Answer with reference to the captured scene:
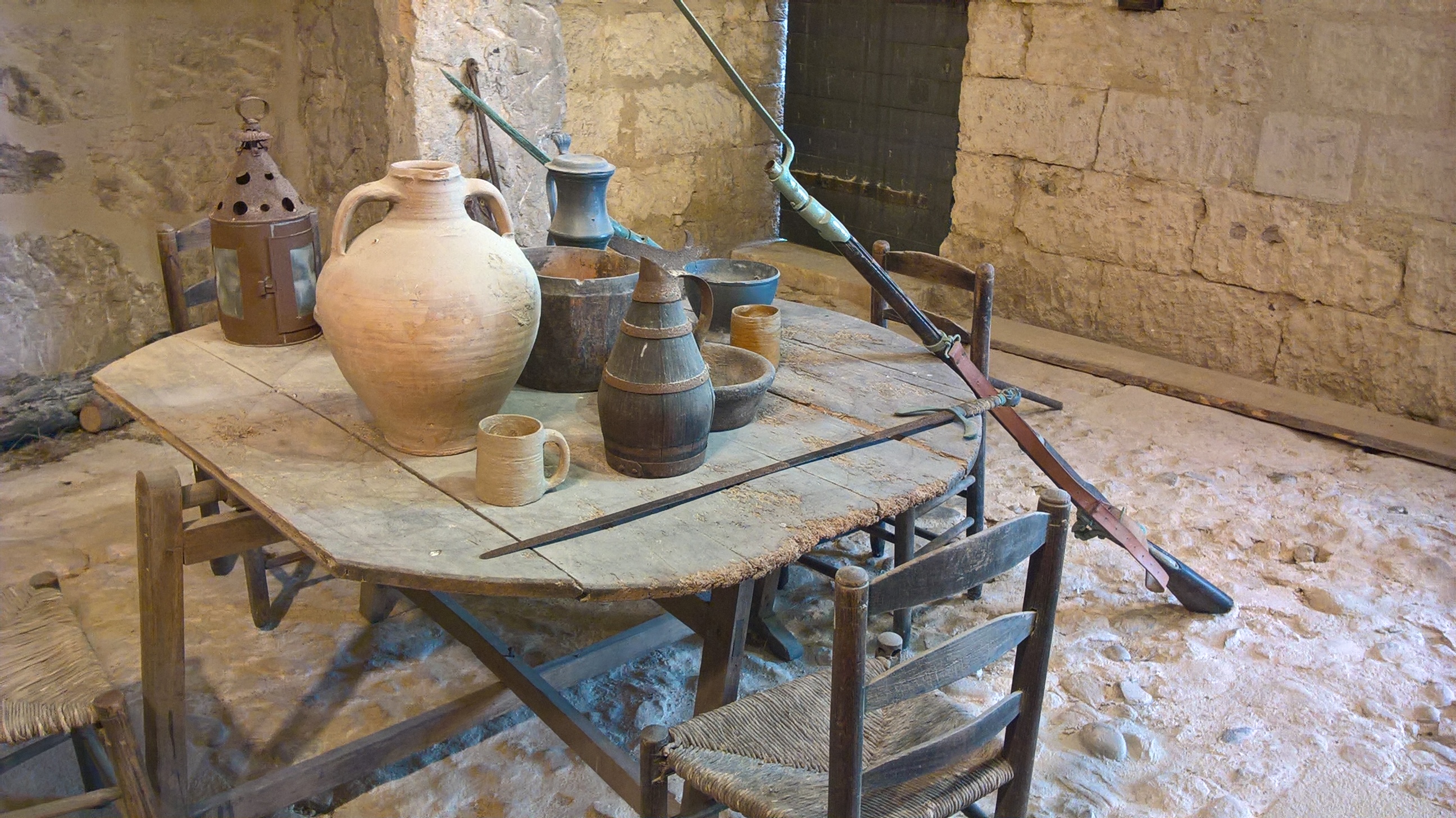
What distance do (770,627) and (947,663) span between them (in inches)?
46.7

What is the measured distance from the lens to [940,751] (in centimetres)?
143

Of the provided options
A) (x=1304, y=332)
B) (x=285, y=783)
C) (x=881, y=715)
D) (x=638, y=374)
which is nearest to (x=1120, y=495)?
(x=1304, y=332)

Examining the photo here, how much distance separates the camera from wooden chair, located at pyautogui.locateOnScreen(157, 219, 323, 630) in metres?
2.46

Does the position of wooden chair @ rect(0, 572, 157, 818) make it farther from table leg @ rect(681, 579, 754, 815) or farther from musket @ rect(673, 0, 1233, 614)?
musket @ rect(673, 0, 1233, 614)

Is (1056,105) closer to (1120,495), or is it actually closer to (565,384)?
(1120,495)

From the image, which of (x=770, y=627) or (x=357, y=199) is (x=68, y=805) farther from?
(x=770, y=627)

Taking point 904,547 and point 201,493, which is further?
point 904,547

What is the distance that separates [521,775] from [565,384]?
0.74 metres

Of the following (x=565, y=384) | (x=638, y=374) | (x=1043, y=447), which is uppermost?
(x=638, y=374)

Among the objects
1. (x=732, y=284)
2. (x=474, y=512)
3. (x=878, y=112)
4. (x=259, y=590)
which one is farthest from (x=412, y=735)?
(x=878, y=112)

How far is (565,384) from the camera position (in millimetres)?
2133

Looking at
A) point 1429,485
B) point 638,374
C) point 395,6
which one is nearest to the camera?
point 638,374

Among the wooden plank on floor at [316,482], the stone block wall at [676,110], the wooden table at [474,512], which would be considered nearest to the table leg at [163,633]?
the wooden table at [474,512]

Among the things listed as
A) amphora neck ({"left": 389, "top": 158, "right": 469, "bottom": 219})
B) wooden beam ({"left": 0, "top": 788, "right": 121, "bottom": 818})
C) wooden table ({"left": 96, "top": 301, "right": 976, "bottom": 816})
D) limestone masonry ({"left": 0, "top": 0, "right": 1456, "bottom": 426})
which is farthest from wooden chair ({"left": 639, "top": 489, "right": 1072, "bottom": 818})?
limestone masonry ({"left": 0, "top": 0, "right": 1456, "bottom": 426})
